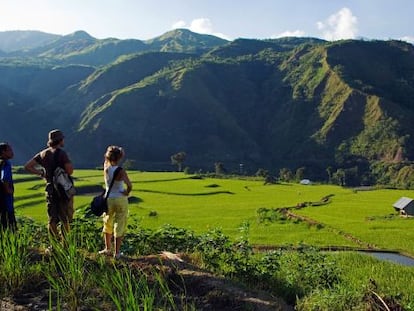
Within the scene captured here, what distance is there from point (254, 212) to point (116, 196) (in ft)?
82.5

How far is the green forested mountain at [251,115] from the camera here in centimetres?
13250

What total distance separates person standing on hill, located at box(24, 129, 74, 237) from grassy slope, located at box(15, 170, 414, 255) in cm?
617

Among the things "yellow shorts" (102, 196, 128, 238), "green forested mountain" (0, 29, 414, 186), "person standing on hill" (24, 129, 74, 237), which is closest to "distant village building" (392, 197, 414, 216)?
"yellow shorts" (102, 196, 128, 238)

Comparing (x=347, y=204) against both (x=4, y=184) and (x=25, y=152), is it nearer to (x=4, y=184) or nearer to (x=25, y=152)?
(x=4, y=184)

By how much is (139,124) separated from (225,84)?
48111 millimetres

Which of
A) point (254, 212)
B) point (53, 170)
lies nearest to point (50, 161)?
point (53, 170)

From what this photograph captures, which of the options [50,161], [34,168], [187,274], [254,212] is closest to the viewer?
[187,274]

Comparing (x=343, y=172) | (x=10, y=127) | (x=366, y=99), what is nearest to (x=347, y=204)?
(x=343, y=172)

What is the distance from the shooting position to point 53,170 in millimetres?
7789

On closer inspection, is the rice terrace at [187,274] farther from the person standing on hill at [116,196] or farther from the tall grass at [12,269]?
the person standing on hill at [116,196]

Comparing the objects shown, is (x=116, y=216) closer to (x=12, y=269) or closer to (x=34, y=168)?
(x=34, y=168)

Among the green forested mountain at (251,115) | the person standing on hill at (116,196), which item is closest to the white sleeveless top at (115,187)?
the person standing on hill at (116,196)

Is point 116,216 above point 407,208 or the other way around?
above

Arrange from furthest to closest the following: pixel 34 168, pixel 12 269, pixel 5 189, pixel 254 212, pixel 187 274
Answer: pixel 254 212 < pixel 5 189 < pixel 34 168 < pixel 187 274 < pixel 12 269
